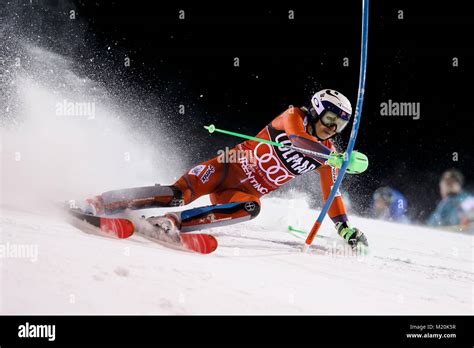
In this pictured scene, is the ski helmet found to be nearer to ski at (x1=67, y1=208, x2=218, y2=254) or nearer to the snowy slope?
A: the snowy slope

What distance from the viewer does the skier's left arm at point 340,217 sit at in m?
3.83

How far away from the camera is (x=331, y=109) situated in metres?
3.54

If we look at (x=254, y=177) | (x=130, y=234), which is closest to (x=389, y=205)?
(x=254, y=177)

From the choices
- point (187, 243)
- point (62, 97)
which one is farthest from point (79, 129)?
point (187, 243)

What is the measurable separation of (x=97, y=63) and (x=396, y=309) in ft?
20.8

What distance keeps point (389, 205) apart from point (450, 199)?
130cm

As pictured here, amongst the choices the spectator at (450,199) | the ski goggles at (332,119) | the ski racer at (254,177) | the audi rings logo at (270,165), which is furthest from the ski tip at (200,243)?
the spectator at (450,199)

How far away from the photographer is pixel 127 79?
750cm

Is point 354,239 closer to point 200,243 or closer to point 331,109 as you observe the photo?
point 331,109

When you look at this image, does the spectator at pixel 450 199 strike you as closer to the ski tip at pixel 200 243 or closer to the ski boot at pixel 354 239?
the ski boot at pixel 354 239

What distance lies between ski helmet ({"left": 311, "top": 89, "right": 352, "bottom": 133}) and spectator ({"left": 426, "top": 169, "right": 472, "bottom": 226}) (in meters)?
6.61

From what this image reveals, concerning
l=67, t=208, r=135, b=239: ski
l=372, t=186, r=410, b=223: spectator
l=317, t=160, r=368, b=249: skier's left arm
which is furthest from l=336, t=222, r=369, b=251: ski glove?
l=372, t=186, r=410, b=223: spectator

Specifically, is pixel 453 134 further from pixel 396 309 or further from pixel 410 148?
pixel 396 309

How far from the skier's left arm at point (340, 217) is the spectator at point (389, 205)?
5.41 meters
